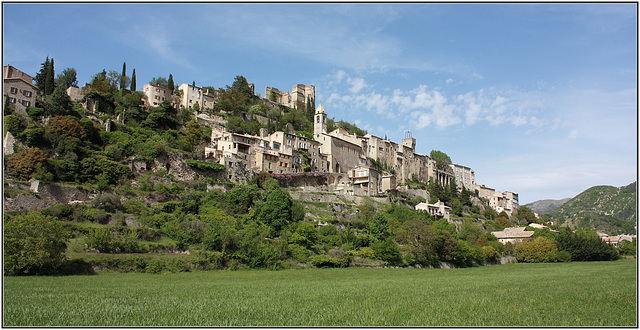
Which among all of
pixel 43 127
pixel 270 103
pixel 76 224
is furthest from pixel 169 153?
pixel 270 103

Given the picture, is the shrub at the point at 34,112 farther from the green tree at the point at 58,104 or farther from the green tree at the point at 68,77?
the green tree at the point at 68,77

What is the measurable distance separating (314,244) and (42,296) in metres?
33.3

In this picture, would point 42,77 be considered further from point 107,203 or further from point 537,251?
point 537,251

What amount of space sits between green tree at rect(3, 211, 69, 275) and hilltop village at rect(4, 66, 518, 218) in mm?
34812

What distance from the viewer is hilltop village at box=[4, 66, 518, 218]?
70188mm

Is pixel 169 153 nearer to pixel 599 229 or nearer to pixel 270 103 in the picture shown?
pixel 270 103

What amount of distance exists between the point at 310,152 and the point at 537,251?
4197cm

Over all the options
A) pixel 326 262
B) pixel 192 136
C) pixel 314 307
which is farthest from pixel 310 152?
pixel 314 307

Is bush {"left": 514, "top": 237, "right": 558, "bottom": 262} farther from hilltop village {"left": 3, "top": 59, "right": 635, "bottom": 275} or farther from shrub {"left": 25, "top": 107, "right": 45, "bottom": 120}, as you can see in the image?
shrub {"left": 25, "top": 107, "right": 45, "bottom": 120}

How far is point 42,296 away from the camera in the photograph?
1867 centimetres

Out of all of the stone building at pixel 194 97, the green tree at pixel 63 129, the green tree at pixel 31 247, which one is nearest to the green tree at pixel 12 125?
the green tree at pixel 63 129

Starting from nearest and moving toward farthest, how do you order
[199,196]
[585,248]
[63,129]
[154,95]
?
[199,196], [63,129], [585,248], [154,95]

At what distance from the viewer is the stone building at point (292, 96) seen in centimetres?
12360

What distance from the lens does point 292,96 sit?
127m
